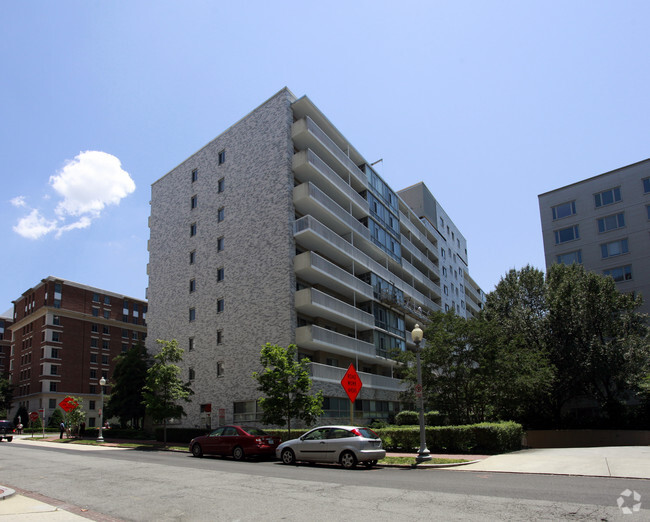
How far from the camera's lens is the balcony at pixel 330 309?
32969mm

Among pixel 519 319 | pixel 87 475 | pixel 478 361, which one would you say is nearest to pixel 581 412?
pixel 519 319

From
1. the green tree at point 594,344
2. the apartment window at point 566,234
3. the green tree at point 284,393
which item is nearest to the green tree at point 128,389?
A: the green tree at point 284,393

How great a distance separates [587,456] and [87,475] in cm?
1701

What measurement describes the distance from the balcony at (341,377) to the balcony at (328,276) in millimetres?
6231

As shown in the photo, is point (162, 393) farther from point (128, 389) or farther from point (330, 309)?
point (128, 389)

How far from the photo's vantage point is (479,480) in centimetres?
1234

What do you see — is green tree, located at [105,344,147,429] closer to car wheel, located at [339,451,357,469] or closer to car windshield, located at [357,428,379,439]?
car wheel, located at [339,451,357,469]

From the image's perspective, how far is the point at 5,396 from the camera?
70062 mm

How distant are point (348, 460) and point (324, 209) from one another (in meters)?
22.9

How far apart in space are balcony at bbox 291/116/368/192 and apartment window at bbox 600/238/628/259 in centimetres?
2637

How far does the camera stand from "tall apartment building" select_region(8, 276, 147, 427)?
226 feet

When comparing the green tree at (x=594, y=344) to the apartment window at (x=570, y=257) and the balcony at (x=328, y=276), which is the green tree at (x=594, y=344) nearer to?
the balcony at (x=328, y=276)

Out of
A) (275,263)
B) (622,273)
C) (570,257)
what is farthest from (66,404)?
(622,273)

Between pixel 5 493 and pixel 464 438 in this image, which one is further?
pixel 464 438
